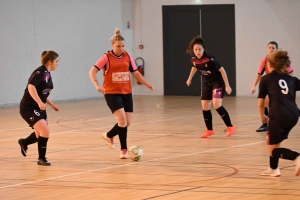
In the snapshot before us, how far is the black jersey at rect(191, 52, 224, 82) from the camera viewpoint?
1013cm

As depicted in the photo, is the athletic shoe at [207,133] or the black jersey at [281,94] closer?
the black jersey at [281,94]

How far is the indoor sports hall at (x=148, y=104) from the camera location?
6555mm

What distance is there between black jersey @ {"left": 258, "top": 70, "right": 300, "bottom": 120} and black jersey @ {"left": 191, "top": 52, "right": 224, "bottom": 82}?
3.74 meters

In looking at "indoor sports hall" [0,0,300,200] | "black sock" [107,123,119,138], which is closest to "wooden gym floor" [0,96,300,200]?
"indoor sports hall" [0,0,300,200]

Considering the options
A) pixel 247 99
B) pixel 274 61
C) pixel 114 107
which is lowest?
pixel 247 99

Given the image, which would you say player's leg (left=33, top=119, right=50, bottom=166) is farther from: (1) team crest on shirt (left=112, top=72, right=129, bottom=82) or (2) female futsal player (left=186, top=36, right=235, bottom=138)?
(2) female futsal player (left=186, top=36, right=235, bottom=138)

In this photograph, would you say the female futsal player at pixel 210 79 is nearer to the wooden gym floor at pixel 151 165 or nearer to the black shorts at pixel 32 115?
the wooden gym floor at pixel 151 165

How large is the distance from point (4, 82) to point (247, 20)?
25.1 ft

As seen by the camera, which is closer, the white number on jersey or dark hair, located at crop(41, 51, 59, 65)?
the white number on jersey

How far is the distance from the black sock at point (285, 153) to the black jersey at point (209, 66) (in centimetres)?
389

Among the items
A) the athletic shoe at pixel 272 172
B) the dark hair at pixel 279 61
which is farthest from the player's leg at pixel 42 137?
the dark hair at pixel 279 61

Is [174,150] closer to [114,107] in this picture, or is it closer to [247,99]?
[114,107]

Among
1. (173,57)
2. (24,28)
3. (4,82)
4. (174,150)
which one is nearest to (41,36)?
(24,28)

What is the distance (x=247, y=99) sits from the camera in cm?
1830
